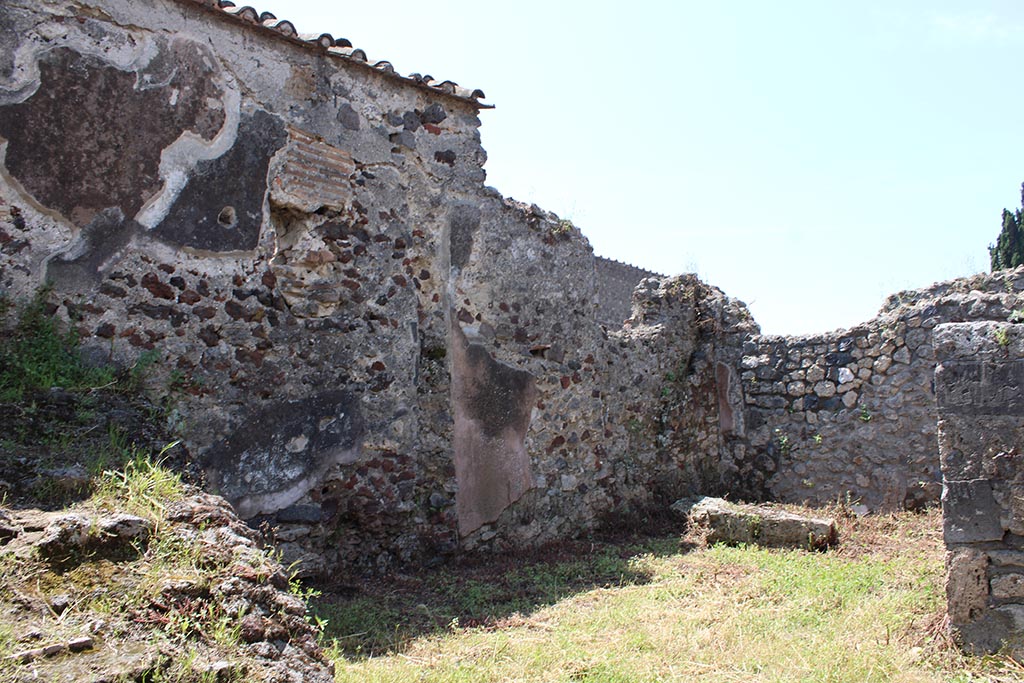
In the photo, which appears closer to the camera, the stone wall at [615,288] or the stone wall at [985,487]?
the stone wall at [985,487]

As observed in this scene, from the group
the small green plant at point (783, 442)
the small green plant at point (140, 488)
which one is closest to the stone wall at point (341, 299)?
the small green plant at point (783, 442)

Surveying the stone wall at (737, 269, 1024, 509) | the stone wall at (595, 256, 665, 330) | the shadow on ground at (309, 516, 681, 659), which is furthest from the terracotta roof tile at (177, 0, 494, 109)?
the stone wall at (595, 256, 665, 330)

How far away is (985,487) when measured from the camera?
3.86 metres

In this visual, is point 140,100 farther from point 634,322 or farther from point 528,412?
point 634,322

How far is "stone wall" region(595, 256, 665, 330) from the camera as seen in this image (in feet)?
53.2

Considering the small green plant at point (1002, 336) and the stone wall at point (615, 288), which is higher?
the stone wall at point (615, 288)

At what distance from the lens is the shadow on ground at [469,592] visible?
4.30 m

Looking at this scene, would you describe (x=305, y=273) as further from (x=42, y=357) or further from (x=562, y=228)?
(x=562, y=228)

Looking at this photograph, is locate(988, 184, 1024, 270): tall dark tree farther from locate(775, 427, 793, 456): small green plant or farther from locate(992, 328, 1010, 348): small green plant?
locate(992, 328, 1010, 348): small green plant

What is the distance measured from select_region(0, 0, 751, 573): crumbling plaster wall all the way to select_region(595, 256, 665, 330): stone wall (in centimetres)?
876

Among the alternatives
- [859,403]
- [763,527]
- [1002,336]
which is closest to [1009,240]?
[859,403]

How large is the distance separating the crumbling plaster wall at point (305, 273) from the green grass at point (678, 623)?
76 centimetres

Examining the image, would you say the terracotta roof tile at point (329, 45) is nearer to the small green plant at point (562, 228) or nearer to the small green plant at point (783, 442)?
the small green plant at point (562, 228)

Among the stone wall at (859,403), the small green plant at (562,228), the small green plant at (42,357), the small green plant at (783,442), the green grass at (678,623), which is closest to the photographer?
the green grass at (678,623)
